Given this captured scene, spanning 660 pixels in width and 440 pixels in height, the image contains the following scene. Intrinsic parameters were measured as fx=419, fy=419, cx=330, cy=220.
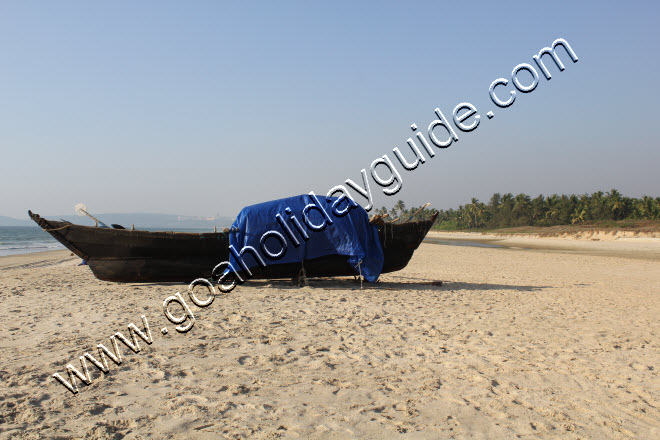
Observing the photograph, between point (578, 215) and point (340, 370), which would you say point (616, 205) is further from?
point (340, 370)

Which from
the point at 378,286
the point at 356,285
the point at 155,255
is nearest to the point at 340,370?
the point at 378,286

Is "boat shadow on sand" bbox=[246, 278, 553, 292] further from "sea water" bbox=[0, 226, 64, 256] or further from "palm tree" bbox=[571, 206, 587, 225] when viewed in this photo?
"palm tree" bbox=[571, 206, 587, 225]

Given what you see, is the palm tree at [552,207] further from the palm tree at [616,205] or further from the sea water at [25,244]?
the sea water at [25,244]

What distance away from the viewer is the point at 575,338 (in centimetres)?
610

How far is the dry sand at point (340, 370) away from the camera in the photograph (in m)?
3.33

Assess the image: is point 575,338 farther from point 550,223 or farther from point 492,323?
point 550,223

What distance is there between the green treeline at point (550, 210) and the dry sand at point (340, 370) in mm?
51274

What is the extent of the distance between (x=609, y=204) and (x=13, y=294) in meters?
79.4

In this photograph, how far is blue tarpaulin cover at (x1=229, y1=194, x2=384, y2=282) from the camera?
10430mm

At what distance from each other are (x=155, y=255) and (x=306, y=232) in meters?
3.91

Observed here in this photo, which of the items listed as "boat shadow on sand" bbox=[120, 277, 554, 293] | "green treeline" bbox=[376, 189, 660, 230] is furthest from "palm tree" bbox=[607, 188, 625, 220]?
"boat shadow on sand" bbox=[120, 277, 554, 293]

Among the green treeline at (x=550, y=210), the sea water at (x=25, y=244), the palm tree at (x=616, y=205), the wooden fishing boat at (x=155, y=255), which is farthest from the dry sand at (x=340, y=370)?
the palm tree at (x=616, y=205)

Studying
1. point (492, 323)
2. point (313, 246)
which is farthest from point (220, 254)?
point (492, 323)

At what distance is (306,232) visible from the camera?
10430 millimetres
